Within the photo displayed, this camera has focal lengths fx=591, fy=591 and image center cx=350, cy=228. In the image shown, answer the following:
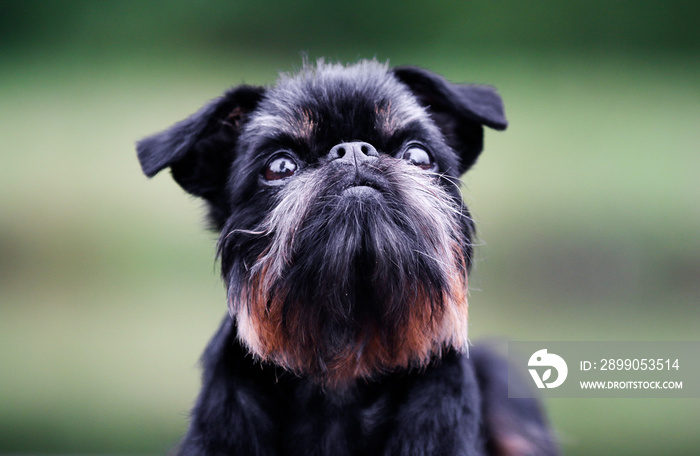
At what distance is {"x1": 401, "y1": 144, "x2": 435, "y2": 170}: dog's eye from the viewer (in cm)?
160

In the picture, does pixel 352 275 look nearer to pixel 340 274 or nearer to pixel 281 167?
pixel 340 274

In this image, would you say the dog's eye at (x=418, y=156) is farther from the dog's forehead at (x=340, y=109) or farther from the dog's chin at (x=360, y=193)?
the dog's chin at (x=360, y=193)

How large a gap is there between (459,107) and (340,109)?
37 centimetres

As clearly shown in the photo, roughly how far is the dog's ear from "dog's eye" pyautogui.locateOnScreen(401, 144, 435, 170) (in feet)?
0.61

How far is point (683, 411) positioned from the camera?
331cm

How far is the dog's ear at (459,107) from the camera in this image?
1708 millimetres

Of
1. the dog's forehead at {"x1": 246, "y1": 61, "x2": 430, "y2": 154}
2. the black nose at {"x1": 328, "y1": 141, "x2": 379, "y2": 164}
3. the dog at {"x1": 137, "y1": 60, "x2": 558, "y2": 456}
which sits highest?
the dog's forehead at {"x1": 246, "y1": 61, "x2": 430, "y2": 154}

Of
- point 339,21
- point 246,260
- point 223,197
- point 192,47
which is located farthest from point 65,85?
point 246,260

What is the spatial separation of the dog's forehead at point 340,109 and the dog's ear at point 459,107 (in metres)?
0.09

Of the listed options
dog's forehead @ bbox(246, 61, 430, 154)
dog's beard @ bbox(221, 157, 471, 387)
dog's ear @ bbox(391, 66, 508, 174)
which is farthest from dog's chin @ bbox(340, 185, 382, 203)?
dog's ear @ bbox(391, 66, 508, 174)

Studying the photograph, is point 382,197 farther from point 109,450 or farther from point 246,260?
point 109,450

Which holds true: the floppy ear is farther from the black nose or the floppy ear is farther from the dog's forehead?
the black nose

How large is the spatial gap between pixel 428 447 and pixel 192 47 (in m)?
3.02

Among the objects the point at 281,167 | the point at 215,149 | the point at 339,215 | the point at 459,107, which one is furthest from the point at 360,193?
the point at 215,149
